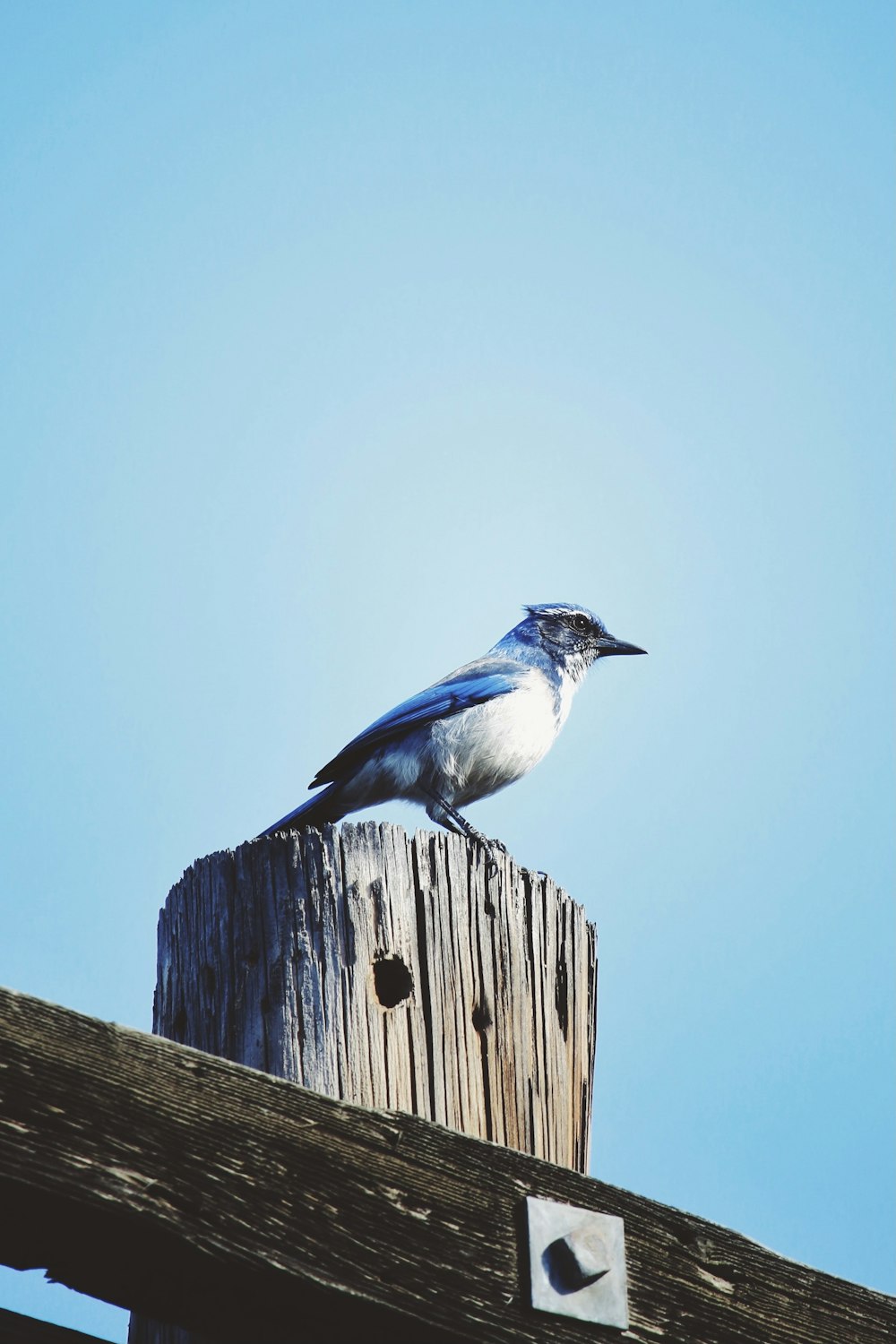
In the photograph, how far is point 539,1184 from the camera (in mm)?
1999

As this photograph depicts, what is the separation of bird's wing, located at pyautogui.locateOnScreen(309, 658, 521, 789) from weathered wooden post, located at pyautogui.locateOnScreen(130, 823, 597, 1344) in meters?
4.07

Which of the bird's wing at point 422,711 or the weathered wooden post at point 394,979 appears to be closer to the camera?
the weathered wooden post at point 394,979

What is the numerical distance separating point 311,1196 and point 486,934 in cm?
99

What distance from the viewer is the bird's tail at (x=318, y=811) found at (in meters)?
6.97

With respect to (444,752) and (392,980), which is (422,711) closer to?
(444,752)

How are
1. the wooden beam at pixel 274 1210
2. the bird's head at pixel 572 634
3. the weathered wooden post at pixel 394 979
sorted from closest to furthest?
the wooden beam at pixel 274 1210
the weathered wooden post at pixel 394 979
the bird's head at pixel 572 634

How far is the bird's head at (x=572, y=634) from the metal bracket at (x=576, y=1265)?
6.84m

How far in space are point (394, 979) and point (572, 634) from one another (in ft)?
21.1

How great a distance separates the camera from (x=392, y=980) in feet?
8.75

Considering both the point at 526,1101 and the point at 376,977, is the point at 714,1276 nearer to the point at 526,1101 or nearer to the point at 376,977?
the point at 526,1101

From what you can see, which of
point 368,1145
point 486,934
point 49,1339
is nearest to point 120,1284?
point 49,1339

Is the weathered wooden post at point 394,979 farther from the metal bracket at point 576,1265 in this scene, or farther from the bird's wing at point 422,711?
the bird's wing at point 422,711

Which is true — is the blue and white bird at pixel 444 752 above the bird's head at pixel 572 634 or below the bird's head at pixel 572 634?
below

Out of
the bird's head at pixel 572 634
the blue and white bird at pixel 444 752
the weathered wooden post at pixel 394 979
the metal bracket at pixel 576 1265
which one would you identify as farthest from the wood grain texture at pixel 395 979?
the bird's head at pixel 572 634
